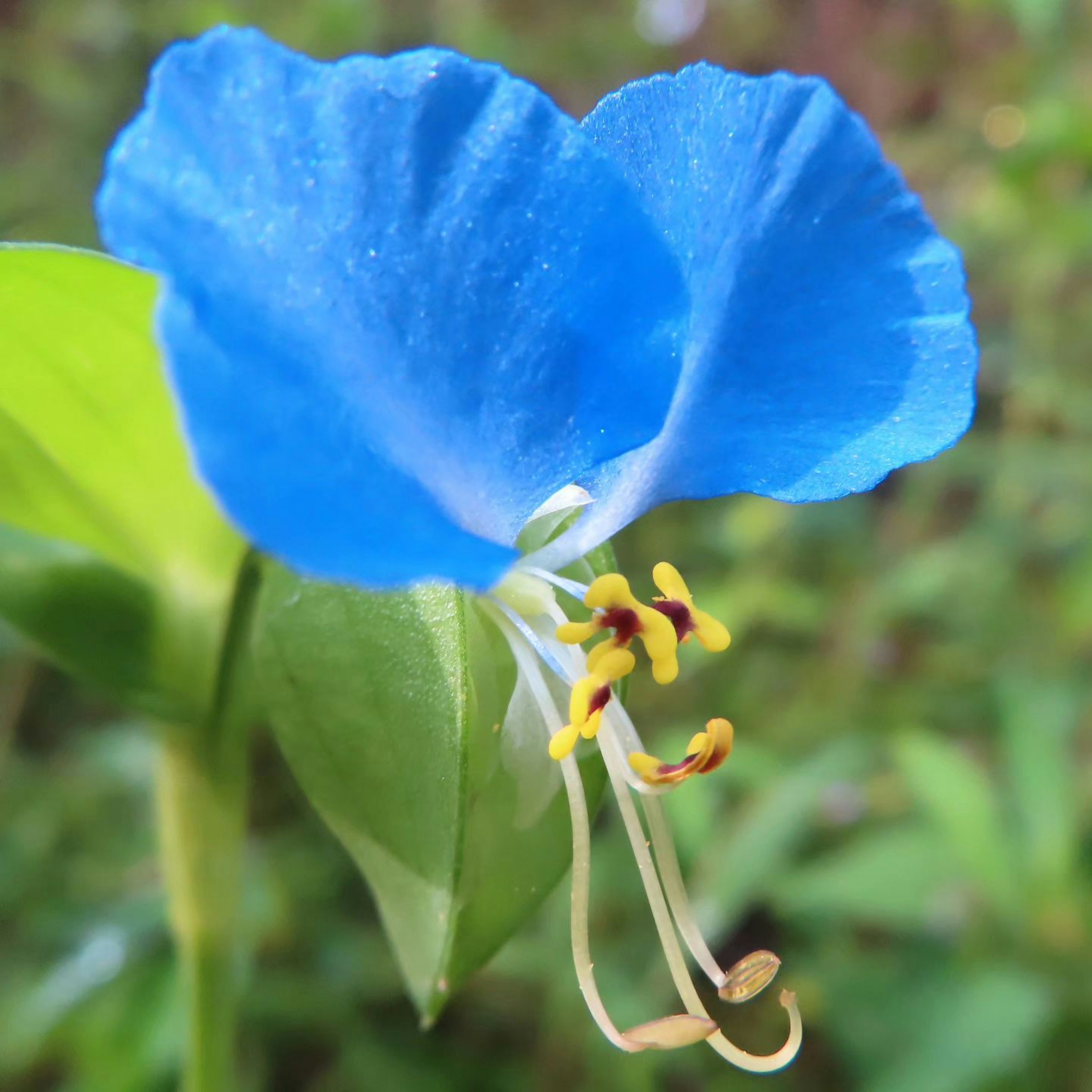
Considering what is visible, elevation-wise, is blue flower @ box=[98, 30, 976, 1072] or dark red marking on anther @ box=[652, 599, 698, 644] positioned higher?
blue flower @ box=[98, 30, 976, 1072]

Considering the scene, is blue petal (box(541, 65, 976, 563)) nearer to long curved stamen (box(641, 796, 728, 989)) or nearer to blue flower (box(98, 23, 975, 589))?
blue flower (box(98, 23, 975, 589))

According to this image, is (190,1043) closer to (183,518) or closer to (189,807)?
(189,807)

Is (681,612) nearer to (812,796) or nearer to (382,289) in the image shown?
(382,289)

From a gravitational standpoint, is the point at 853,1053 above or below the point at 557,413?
below

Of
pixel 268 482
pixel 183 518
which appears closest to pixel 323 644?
pixel 183 518

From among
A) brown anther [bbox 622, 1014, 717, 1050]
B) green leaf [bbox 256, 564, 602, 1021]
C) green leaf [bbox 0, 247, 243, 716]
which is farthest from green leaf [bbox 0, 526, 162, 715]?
brown anther [bbox 622, 1014, 717, 1050]

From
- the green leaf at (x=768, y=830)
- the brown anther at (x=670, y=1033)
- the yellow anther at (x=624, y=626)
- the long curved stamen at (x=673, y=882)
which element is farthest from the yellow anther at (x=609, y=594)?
the green leaf at (x=768, y=830)
